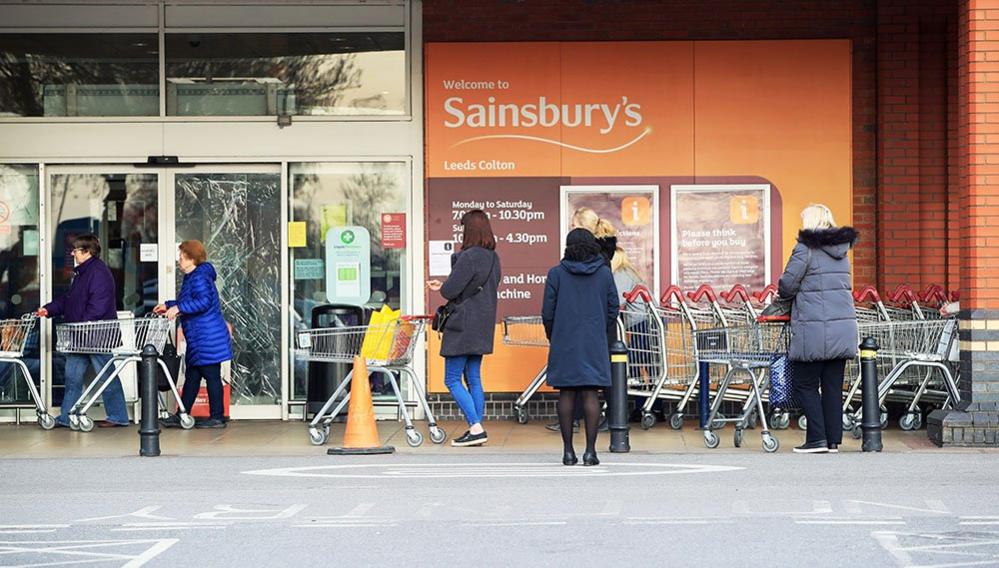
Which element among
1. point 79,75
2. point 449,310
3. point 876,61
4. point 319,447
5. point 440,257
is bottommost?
point 319,447

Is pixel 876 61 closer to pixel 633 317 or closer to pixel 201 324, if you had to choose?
pixel 633 317

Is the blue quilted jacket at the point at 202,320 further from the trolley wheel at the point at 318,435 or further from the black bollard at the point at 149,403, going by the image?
the black bollard at the point at 149,403

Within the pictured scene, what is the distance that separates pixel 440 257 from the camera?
1562cm

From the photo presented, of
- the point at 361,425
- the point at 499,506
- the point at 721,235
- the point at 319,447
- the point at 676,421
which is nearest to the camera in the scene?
the point at 499,506

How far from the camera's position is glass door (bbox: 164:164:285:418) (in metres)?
15.8

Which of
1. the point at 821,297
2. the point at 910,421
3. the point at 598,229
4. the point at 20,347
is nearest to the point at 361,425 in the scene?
the point at 598,229

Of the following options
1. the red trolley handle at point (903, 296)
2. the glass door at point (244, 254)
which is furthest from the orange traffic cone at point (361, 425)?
the red trolley handle at point (903, 296)

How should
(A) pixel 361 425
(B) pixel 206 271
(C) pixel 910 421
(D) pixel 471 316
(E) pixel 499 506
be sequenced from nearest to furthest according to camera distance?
(E) pixel 499 506 → (A) pixel 361 425 → (D) pixel 471 316 → (C) pixel 910 421 → (B) pixel 206 271

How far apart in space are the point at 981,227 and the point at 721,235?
3396 mm

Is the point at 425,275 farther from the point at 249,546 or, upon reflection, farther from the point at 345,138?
the point at 249,546

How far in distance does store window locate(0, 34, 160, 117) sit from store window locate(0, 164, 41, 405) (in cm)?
67

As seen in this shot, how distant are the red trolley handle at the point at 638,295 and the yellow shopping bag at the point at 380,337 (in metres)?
2.12

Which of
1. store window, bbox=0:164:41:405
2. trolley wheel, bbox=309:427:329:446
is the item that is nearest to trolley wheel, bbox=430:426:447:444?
trolley wheel, bbox=309:427:329:446

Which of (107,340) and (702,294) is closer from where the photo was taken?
(702,294)
